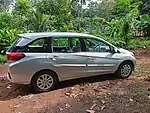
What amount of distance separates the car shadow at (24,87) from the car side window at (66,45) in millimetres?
980

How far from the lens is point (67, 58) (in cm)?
691

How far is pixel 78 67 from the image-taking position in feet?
23.5

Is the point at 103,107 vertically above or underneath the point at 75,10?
underneath

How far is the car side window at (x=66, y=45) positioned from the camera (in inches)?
274

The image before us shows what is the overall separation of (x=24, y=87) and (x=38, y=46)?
1339mm

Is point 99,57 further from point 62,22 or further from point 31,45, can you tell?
point 62,22

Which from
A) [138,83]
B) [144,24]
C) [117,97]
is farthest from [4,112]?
[144,24]

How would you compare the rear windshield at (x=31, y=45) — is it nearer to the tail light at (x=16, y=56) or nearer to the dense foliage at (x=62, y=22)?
the tail light at (x=16, y=56)

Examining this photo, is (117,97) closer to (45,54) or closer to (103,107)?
(103,107)

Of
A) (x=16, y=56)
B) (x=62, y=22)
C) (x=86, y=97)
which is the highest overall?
(x=62, y=22)

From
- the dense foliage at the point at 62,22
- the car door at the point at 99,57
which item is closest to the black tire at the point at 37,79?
the car door at the point at 99,57

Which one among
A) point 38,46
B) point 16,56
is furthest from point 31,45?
point 16,56

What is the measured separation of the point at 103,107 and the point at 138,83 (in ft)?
6.84

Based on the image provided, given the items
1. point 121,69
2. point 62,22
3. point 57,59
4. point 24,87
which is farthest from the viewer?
Result: point 62,22
